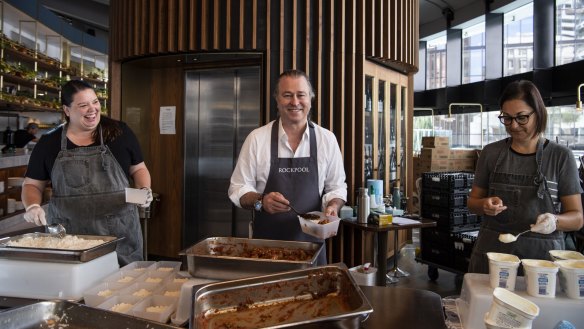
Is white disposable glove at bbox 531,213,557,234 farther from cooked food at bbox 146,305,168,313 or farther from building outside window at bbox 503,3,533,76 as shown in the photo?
building outside window at bbox 503,3,533,76

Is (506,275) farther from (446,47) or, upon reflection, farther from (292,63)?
(446,47)

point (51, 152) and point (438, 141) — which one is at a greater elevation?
point (438, 141)

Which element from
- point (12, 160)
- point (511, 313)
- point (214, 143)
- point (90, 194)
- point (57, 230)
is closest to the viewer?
point (511, 313)

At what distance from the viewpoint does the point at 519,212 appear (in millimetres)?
2238

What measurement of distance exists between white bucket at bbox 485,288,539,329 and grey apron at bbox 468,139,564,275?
42.5 inches

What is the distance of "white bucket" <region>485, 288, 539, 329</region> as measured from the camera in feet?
3.92

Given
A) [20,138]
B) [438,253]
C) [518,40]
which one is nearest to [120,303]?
[438,253]

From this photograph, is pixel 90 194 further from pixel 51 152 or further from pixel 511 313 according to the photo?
pixel 511 313

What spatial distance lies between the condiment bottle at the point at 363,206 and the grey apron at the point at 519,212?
1.69 m

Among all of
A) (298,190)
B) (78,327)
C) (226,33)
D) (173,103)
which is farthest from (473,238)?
(78,327)

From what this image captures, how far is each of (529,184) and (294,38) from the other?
2751 mm

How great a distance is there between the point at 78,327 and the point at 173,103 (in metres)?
4.11

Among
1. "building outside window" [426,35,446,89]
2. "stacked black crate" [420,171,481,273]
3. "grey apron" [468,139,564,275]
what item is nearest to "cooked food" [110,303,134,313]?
"grey apron" [468,139,564,275]

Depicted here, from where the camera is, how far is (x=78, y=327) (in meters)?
1.30
